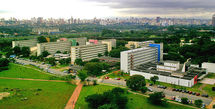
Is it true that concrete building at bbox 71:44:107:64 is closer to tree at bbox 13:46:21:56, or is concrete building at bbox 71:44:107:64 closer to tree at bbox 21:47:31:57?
tree at bbox 21:47:31:57

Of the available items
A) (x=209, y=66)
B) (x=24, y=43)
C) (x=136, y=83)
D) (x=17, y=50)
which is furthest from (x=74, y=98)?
(x=24, y=43)

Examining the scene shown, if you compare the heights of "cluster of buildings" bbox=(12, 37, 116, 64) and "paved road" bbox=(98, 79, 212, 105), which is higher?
"cluster of buildings" bbox=(12, 37, 116, 64)

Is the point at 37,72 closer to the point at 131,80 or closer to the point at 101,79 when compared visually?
the point at 101,79

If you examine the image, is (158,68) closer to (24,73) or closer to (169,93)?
(169,93)

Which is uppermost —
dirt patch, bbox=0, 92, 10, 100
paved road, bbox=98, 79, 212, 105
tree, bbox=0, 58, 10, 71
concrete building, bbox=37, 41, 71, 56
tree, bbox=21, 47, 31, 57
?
concrete building, bbox=37, 41, 71, 56

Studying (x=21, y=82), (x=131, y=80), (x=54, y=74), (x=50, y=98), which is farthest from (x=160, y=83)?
(x=21, y=82)

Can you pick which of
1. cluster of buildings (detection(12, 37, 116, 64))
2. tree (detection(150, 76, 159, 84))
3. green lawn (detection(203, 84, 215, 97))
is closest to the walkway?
tree (detection(150, 76, 159, 84))

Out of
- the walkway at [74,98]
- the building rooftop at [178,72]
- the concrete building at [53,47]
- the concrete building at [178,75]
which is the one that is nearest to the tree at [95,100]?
the walkway at [74,98]
